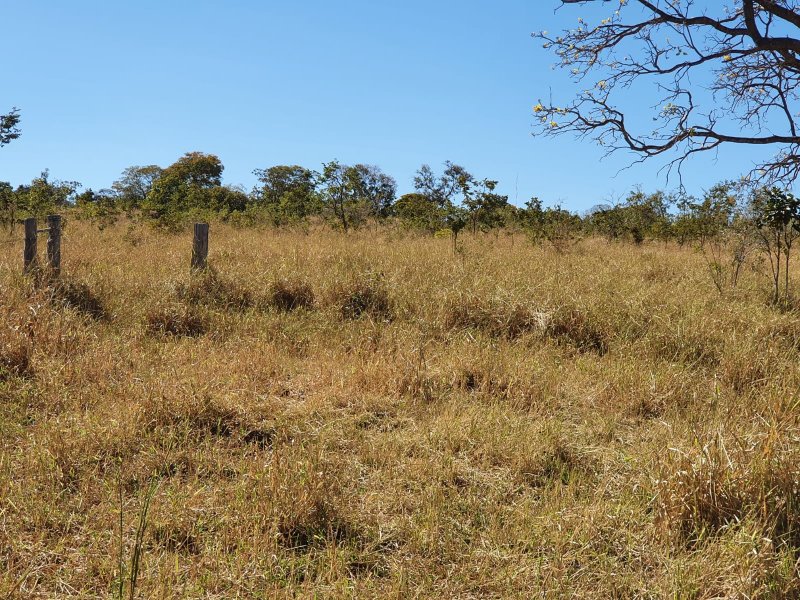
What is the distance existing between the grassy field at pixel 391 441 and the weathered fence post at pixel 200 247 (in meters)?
0.57

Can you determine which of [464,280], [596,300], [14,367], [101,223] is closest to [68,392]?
[14,367]

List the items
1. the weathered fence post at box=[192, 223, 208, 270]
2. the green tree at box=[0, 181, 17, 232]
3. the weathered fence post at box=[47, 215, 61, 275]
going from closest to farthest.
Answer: the weathered fence post at box=[47, 215, 61, 275] < the weathered fence post at box=[192, 223, 208, 270] < the green tree at box=[0, 181, 17, 232]

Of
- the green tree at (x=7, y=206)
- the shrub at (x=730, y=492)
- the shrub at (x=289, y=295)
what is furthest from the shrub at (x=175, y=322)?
the green tree at (x=7, y=206)

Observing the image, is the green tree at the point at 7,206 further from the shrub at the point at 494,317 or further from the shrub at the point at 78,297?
the shrub at the point at 494,317

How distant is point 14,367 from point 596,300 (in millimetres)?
6125

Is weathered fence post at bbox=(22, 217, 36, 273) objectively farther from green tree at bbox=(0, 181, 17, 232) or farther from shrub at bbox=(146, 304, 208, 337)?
green tree at bbox=(0, 181, 17, 232)

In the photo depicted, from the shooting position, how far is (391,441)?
3514 mm

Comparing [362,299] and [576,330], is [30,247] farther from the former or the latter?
[576,330]

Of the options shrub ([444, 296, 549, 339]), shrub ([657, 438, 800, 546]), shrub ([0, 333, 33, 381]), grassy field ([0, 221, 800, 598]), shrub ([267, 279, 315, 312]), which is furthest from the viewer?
shrub ([267, 279, 315, 312])

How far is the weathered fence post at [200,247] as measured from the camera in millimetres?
7598

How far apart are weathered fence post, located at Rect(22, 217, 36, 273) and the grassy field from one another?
1.03ft

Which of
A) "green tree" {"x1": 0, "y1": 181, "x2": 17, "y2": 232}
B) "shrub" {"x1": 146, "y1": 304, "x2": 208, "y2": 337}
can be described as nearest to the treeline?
"green tree" {"x1": 0, "y1": 181, "x2": 17, "y2": 232}

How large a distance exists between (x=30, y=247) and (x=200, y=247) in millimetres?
2053

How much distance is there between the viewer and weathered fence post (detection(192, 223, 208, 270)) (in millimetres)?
7598
